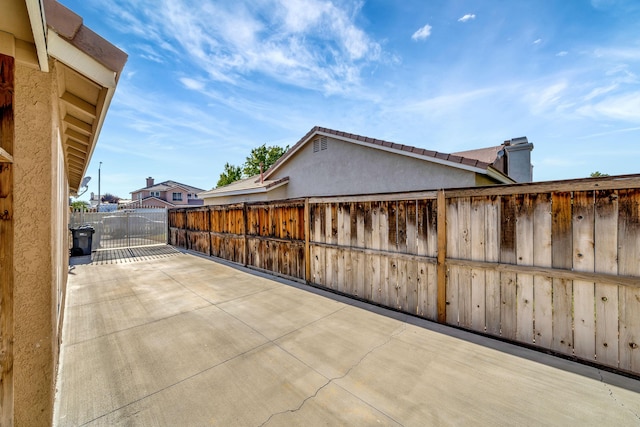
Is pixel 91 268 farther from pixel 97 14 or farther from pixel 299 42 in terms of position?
pixel 299 42

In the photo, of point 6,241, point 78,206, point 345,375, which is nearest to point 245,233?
point 345,375

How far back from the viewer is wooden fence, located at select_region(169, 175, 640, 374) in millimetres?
2684

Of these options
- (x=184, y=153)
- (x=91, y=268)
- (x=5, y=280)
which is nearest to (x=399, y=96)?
A: (x=5, y=280)

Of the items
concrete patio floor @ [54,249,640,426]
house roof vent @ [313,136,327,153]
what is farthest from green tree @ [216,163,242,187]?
concrete patio floor @ [54,249,640,426]

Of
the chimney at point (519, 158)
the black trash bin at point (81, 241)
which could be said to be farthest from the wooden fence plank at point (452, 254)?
the black trash bin at point (81, 241)

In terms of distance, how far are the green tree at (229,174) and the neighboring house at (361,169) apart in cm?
2213

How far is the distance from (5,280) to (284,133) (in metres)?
15.7

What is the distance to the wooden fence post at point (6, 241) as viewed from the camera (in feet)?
5.31

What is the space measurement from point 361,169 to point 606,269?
656cm

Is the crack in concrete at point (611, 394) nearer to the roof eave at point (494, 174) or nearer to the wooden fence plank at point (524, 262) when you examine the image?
the wooden fence plank at point (524, 262)

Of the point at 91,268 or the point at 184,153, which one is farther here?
the point at 184,153

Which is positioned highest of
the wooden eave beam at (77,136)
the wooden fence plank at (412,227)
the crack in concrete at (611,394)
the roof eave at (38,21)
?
the wooden eave beam at (77,136)

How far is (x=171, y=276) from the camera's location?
22.4 ft

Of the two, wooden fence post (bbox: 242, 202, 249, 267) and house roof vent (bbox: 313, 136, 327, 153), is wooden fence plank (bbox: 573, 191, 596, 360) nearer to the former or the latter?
wooden fence post (bbox: 242, 202, 249, 267)
